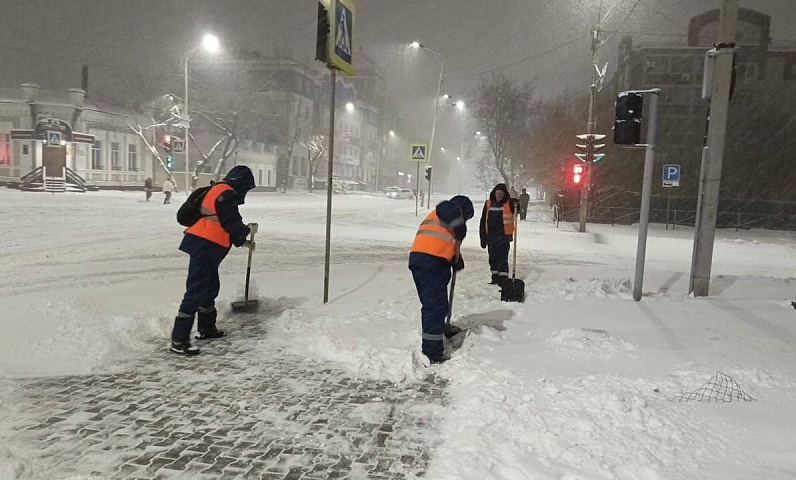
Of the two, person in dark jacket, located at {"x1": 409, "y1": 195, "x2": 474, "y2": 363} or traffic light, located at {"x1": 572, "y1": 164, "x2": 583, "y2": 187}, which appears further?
traffic light, located at {"x1": 572, "y1": 164, "x2": 583, "y2": 187}

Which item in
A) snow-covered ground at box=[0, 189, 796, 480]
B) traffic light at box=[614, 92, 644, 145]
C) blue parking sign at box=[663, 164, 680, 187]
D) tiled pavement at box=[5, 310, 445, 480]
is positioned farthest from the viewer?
blue parking sign at box=[663, 164, 680, 187]

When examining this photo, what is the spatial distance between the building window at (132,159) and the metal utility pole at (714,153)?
41570mm

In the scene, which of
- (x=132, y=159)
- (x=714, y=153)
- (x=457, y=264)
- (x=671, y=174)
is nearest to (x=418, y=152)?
(x=671, y=174)

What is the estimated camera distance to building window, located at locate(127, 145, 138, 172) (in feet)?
137

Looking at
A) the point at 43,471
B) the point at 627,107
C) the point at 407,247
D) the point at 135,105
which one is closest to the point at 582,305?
the point at 627,107

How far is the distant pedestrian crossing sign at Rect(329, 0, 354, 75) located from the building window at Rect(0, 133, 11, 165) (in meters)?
37.1

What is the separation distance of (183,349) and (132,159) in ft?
136

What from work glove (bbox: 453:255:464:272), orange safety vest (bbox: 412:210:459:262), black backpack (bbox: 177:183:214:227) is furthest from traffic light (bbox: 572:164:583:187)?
black backpack (bbox: 177:183:214:227)

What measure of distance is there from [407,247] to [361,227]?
18.8 feet

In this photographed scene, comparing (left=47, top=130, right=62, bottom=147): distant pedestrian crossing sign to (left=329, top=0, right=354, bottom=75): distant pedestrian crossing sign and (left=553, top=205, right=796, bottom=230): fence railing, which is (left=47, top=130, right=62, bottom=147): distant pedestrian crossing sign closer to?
(left=553, top=205, right=796, bottom=230): fence railing

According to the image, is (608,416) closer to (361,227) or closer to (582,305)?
(582,305)

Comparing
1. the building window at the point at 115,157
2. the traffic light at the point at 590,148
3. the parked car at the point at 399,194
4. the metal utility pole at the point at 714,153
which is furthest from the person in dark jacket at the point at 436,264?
the parked car at the point at 399,194

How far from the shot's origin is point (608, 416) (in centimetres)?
402

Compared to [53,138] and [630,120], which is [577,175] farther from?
[53,138]
